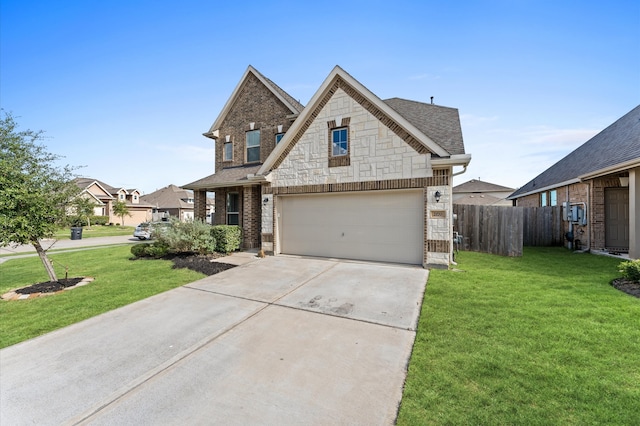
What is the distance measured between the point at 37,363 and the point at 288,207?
802cm

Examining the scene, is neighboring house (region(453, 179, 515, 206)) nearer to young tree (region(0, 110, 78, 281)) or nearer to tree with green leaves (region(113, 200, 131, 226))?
young tree (region(0, 110, 78, 281))

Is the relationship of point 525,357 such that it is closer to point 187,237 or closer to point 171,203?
point 187,237

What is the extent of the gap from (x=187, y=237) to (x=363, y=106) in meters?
8.02

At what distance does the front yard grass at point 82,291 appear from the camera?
508cm

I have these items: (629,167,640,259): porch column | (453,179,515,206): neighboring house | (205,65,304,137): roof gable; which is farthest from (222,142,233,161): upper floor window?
(453,179,515,206): neighboring house

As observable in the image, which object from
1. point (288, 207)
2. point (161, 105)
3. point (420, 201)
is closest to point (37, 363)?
point (288, 207)

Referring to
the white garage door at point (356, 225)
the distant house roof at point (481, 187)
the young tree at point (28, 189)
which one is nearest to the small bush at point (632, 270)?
the white garage door at point (356, 225)

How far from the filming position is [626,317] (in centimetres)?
451

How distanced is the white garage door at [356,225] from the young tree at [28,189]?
6.71m

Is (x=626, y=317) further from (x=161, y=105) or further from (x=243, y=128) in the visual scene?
(x=161, y=105)

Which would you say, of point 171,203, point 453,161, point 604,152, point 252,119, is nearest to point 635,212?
point 604,152

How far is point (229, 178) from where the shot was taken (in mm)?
12688

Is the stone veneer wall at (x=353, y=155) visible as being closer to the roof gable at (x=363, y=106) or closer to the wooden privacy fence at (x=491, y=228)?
the roof gable at (x=363, y=106)

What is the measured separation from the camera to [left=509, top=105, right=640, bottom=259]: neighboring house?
9.26m
